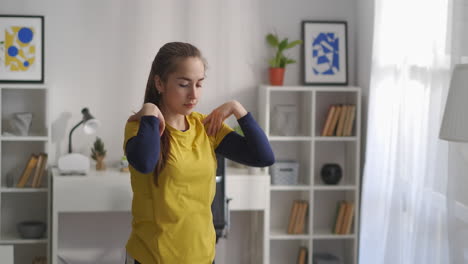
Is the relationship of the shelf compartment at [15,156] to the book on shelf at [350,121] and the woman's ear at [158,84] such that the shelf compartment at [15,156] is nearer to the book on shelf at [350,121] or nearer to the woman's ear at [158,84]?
the book on shelf at [350,121]

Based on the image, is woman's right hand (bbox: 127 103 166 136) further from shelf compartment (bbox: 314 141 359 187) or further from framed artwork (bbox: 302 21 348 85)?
shelf compartment (bbox: 314 141 359 187)

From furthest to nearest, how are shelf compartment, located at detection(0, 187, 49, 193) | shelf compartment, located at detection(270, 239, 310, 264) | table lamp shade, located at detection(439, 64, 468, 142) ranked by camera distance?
shelf compartment, located at detection(270, 239, 310, 264) → shelf compartment, located at detection(0, 187, 49, 193) → table lamp shade, located at detection(439, 64, 468, 142)

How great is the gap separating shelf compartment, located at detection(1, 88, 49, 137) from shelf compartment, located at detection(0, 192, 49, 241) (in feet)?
1.57

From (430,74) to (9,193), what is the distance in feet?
10.1

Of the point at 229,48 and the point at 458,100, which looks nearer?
the point at 458,100

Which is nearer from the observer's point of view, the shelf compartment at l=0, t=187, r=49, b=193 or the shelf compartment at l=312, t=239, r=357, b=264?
the shelf compartment at l=0, t=187, r=49, b=193

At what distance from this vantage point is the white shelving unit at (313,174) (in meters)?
4.88

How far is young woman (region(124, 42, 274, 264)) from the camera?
1.88 m

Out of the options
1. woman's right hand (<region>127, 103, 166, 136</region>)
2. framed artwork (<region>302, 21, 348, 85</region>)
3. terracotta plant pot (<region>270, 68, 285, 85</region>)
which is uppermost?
framed artwork (<region>302, 21, 348, 85</region>)

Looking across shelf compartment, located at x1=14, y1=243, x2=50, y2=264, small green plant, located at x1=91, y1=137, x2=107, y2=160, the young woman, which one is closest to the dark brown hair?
the young woman

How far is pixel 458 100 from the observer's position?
7.79ft

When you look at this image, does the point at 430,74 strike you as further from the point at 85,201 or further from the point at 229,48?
the point at 85,201

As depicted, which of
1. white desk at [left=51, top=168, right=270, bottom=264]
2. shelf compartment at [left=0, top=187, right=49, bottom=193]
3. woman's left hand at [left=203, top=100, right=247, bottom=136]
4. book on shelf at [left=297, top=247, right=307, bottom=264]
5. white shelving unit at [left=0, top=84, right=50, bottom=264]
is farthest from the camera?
book on shelf at [left=297, top=247, right=307, bottom=264]

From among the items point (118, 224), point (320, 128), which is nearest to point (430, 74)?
point (320, 128)
